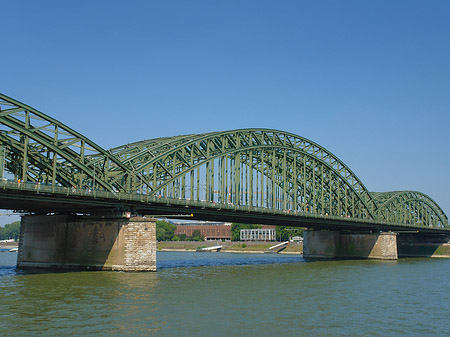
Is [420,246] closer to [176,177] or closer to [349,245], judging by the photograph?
[349,245]

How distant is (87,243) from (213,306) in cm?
3160

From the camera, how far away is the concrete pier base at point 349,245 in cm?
11206

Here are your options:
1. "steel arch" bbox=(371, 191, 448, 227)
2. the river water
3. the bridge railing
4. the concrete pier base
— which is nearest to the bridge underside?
the bridge railing

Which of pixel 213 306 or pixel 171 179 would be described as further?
pixel 171 179

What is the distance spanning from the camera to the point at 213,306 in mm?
36375

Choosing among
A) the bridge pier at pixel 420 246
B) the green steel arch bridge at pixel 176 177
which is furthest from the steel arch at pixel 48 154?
the bridge pier at pixel 420 246

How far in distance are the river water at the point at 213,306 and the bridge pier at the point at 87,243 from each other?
14.2ft

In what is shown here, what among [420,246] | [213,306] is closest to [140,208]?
[213,306]

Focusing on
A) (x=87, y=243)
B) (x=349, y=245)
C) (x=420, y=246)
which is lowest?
(x=420, y=246)

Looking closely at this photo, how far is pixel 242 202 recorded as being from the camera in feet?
287

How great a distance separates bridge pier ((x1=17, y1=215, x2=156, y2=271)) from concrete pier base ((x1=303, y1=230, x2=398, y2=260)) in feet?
205

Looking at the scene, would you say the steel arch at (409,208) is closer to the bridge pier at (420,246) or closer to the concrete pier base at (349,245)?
the bridge pier at (420,246)

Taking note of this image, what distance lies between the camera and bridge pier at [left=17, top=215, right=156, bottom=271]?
6097 centimetres

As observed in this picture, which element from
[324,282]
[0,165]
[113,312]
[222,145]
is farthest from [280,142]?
[113,312]
